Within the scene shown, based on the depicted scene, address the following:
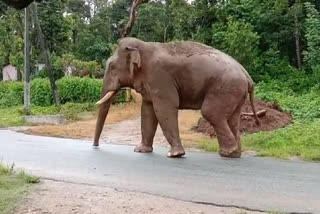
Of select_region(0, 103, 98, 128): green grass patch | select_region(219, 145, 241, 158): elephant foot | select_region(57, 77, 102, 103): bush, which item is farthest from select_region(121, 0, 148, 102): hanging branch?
select_region(219, 145, 241, 158): elephant foot

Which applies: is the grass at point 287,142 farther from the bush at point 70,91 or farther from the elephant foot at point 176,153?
the bush at point 70,91

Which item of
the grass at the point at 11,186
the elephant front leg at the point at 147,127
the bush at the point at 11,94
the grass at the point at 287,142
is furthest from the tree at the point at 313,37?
the bush at the point at 11,94

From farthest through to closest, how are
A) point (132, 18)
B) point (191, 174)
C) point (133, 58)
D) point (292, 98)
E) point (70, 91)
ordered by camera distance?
1. point (70, 91)
2. point (132, 18)
3. point (292, 98)
4. point (133, 58)
5. point (191, 174)

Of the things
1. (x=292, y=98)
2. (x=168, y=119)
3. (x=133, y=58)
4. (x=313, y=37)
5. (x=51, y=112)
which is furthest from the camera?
(x=51, y=112)

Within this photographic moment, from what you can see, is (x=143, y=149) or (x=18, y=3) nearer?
(x=18, y=3)

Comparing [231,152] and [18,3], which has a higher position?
[18,3]

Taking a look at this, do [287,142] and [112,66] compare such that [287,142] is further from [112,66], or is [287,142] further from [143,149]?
[112,66]

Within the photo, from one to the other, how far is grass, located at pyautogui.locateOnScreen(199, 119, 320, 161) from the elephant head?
98.4 inches

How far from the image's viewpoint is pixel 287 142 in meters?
12.2

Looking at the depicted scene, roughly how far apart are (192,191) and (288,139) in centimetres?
662

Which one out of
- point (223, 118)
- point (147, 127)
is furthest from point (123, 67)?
Answer: point (223, 118)

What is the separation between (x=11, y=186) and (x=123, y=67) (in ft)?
16.3

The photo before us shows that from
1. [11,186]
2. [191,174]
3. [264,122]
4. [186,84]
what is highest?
[186,84]

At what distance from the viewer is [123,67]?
434 inches
